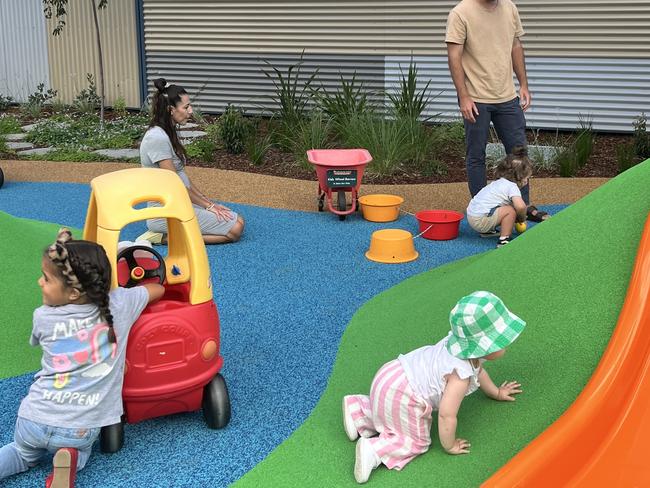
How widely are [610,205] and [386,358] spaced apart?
142 cm

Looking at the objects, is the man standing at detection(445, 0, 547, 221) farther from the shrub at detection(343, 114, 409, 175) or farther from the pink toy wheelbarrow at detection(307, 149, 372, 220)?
the shrub at detection(343, 114, 409, 175)


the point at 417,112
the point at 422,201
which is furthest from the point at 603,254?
the point at 417,112

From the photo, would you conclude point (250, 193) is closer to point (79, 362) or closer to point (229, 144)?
point (229, 144)

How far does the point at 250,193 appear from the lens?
26.3ft

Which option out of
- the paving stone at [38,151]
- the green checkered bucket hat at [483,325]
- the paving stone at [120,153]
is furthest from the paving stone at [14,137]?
the green checkered bucket hat at [483,325]

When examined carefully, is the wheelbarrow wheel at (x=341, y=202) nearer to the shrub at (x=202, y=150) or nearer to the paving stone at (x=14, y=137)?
the shrub at (x=202, y=150)

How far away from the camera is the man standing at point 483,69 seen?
613cm

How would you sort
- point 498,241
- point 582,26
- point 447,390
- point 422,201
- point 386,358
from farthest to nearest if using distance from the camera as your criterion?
point 582,26 < point 422,201 < point 498,241 < point 386,358 < point 447,390

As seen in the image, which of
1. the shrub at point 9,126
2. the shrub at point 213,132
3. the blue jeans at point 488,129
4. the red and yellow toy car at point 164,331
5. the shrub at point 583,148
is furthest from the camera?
the shrub at point 9,126

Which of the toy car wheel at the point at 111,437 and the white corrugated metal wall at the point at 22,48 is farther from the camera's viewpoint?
the white corrugated metal wall at the point at 22,48

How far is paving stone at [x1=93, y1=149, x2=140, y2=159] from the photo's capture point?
9710 mm

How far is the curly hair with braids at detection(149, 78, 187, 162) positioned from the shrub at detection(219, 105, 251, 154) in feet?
11.8

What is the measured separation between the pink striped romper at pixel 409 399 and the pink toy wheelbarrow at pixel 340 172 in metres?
3.81

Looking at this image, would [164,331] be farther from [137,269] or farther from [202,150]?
[202,150]
